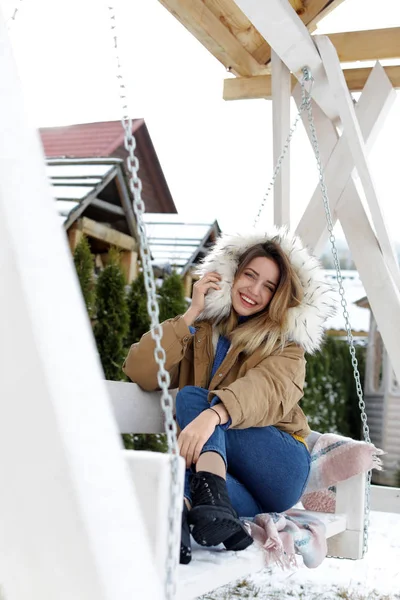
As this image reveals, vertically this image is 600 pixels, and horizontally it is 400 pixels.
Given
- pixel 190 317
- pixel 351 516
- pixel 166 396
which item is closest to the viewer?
pixel 166 396

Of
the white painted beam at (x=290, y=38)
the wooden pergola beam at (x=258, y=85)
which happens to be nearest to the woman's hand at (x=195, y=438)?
the white painted beam at (x=290, y=38)

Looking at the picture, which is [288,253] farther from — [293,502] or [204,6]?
[204,6]

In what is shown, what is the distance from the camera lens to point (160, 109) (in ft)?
36.9

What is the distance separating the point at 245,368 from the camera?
2.25 meters

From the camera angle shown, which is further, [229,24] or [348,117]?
[229,24]

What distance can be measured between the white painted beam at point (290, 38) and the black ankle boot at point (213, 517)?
1.57 m

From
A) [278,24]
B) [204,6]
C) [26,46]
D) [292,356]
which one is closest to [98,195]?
[26,46]

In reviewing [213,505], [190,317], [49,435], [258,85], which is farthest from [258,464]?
[258,85]

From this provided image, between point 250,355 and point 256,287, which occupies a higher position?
point 256,287

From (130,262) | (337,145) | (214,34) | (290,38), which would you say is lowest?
(130,262)

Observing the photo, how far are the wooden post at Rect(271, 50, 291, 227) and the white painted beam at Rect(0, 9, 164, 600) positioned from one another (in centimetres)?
249

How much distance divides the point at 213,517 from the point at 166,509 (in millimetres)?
429

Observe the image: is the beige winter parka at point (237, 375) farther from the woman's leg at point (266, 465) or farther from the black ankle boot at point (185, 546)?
the black ankle boot at point (185, 546)

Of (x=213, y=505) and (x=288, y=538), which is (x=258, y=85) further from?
(x=213, y=505)
